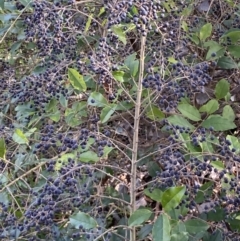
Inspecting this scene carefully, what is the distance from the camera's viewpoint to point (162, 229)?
109 cm

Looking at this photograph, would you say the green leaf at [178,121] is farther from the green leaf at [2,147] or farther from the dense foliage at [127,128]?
the green leaf at [2,147]

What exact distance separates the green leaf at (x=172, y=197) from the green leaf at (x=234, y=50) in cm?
56

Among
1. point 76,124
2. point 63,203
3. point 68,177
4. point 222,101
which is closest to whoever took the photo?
point 68,177

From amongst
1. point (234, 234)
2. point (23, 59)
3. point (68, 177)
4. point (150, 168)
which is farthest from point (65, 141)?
point (23, 59)

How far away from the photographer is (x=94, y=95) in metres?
1.36

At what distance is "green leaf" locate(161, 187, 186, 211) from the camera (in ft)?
3.68

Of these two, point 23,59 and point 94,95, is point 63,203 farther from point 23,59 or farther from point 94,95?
point 23,59

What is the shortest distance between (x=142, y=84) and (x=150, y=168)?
1.06 feet

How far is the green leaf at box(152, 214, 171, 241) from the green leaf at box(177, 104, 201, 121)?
1.21 feet

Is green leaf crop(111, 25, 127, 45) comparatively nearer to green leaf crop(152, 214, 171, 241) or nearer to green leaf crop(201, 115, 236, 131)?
green leaf crop(201, 115, 236, 131)

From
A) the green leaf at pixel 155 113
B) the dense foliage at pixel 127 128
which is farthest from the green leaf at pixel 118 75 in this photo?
the green leaf at pixel 155 113

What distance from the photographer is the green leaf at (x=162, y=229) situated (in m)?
1.08

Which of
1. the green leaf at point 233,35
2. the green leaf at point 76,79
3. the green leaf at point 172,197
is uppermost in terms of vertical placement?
the green leaf at point 233,35

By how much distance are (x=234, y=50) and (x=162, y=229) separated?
66cm
